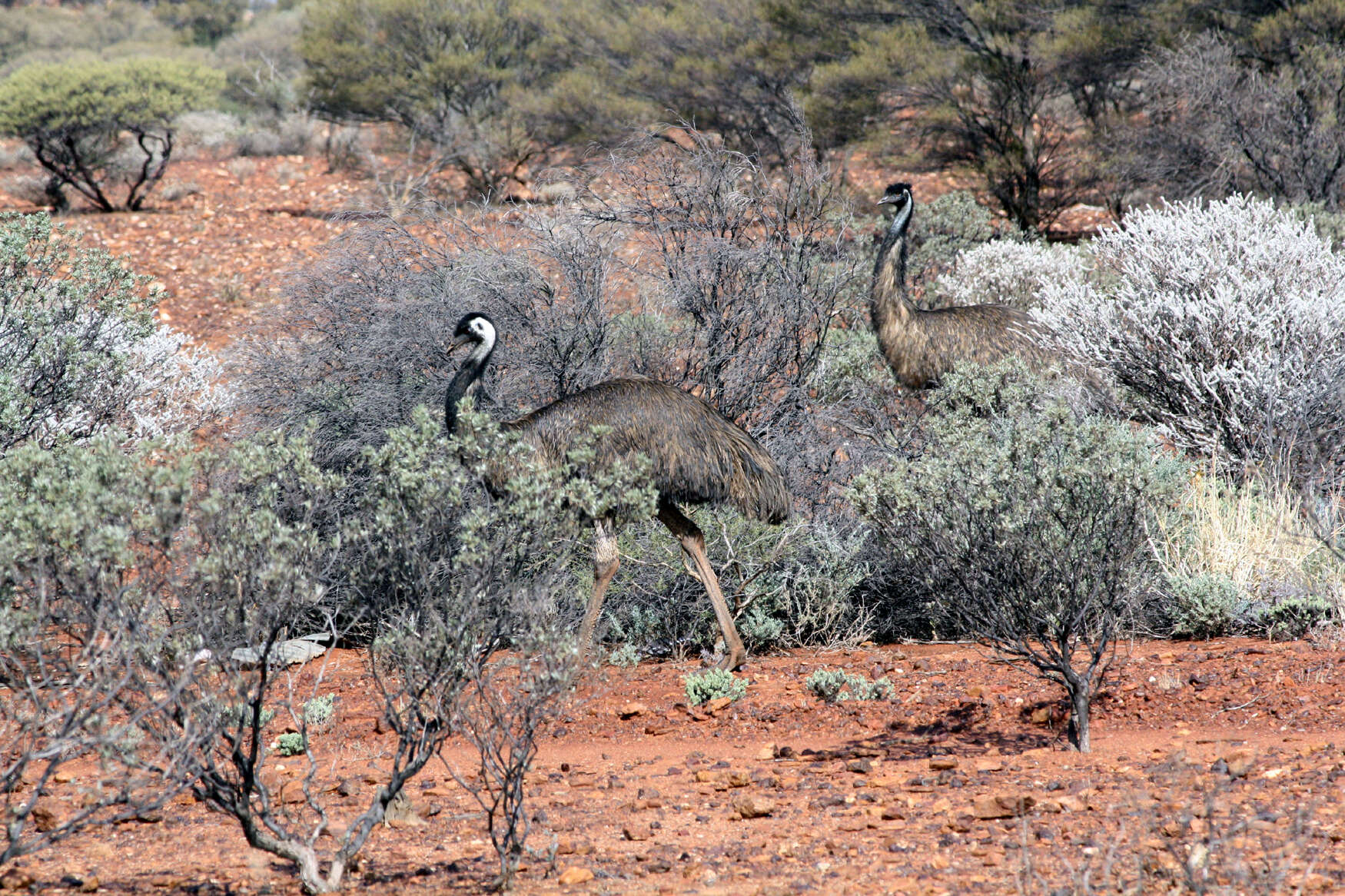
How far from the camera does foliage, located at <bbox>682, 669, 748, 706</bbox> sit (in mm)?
6707

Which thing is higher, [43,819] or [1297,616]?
[1297,616]

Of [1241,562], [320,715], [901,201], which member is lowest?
[320,715]

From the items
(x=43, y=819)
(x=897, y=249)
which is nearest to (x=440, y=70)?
(x=897, y=249)

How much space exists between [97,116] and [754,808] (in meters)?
19.5

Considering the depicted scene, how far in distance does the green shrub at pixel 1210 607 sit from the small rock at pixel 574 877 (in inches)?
169

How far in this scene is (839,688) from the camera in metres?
6.65

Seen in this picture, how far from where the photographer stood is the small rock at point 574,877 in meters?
4.14

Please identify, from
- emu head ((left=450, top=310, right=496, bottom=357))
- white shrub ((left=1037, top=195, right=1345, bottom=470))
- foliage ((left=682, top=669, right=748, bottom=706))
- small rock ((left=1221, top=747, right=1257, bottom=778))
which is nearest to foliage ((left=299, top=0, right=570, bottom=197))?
white shrub ((left=1037, top=195, right=1345, bottom=470))

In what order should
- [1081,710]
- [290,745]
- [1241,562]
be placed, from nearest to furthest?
[1081,710] → [290,745] → [1241,562]

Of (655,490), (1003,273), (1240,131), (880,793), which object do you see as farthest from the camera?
(1240,131)

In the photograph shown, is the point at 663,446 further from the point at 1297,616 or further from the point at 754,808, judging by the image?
the point at 1297,616

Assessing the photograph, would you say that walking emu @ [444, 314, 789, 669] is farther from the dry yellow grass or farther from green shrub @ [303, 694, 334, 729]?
the dry yellow grass

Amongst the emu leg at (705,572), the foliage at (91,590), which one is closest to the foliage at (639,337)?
the emu leg at (705,572)

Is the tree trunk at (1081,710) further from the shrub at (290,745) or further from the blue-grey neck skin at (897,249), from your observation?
the blue-grey neck skin at (897,249)
